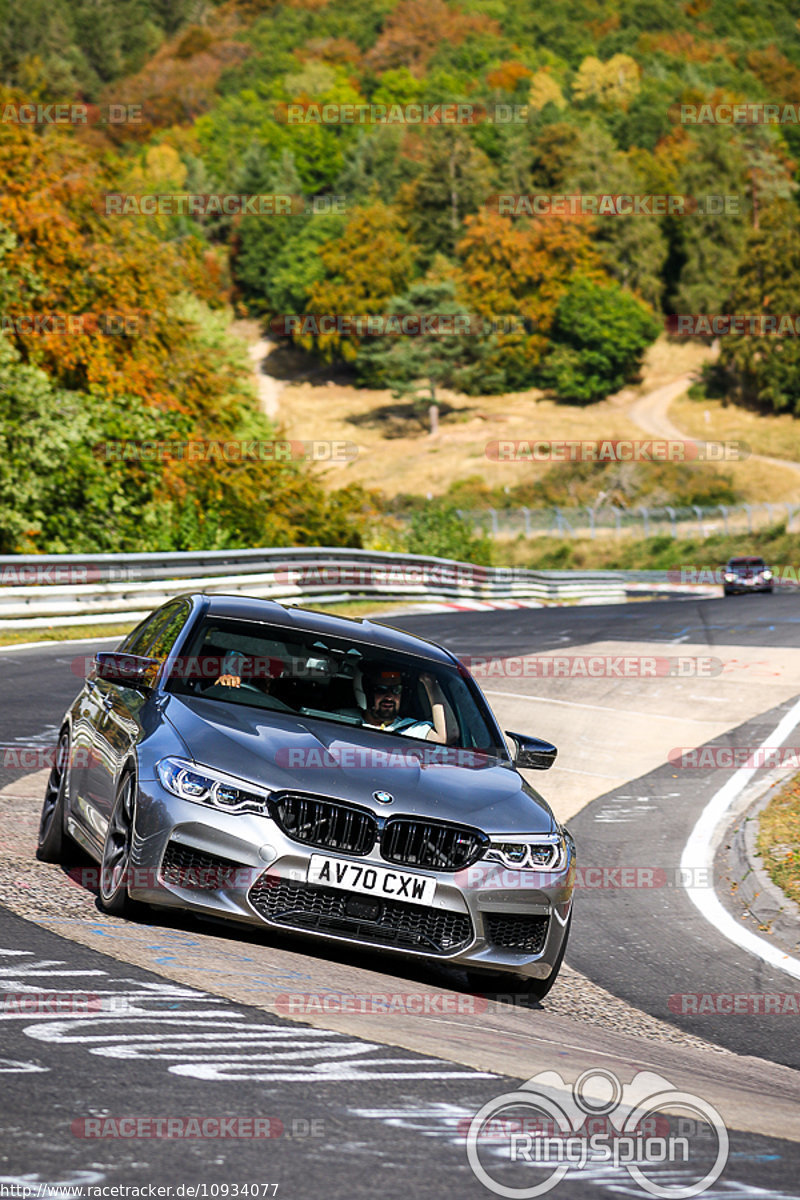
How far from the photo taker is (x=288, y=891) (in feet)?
19.7

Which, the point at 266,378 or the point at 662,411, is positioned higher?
the point at 662,411

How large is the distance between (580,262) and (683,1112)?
128596 mm

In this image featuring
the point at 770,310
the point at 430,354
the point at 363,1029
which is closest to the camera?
the point at 363,1029

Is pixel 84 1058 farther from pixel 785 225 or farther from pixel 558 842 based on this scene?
pixel 785 225

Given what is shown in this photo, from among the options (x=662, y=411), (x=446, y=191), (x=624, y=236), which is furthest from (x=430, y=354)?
(x=446, y=191)

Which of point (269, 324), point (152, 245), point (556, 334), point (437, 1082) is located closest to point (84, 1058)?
point (437, 1082)

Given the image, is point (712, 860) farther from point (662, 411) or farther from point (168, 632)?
point (662, 411)

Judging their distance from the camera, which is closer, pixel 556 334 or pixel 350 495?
A: pixel 350 495

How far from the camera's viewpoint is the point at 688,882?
9969 mm

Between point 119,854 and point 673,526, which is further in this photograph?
point 673,526

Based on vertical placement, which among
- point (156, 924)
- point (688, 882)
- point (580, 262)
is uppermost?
point (156, 924)

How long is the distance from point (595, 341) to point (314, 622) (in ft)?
380

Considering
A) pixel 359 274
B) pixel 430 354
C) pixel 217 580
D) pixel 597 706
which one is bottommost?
pixel 430 354

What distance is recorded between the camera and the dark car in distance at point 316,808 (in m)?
6.01
